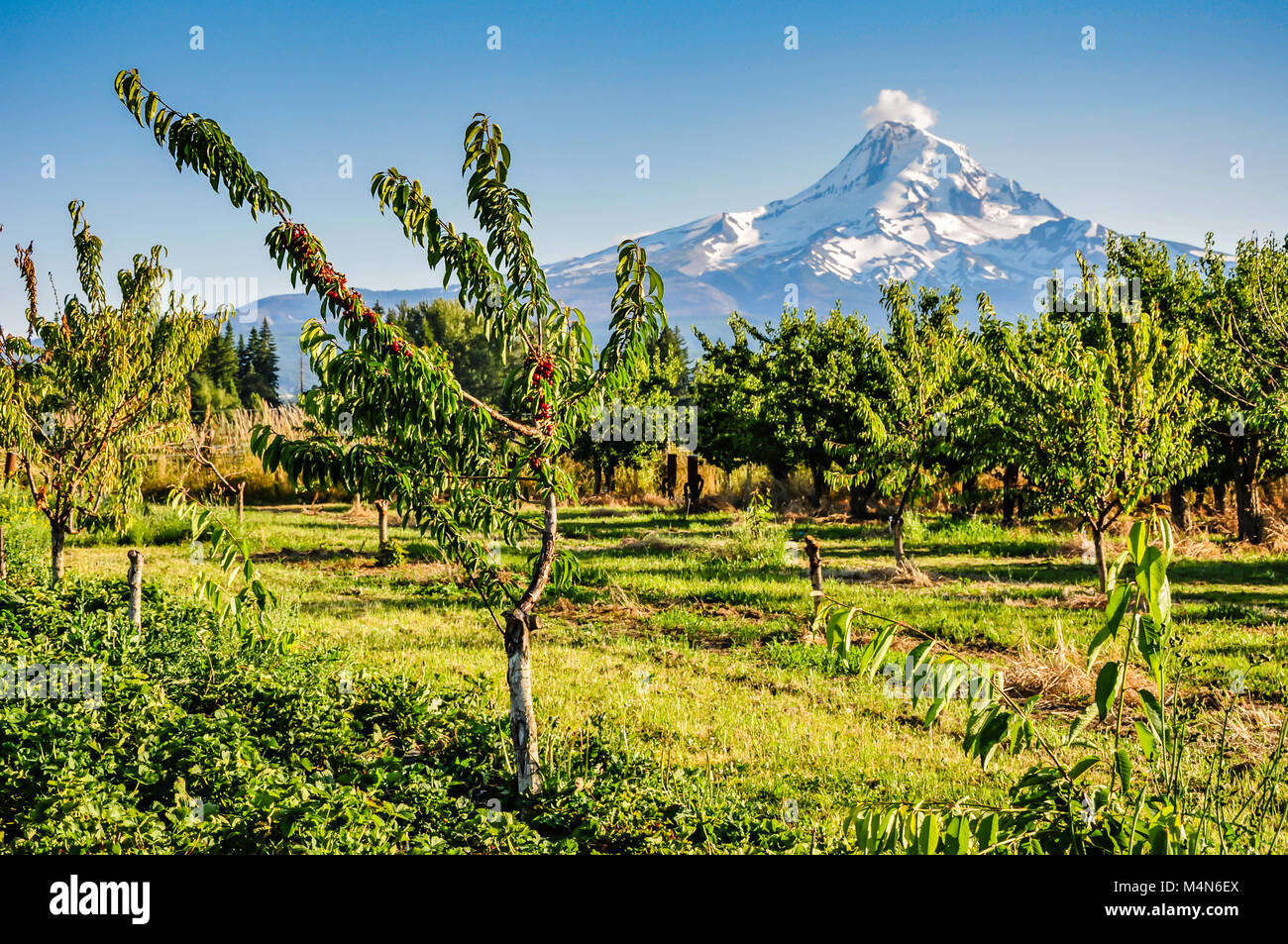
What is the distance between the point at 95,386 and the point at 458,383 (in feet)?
24.0

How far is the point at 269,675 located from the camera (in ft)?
22.9

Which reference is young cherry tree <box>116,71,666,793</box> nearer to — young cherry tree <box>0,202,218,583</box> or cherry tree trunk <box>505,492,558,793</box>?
cherry tree trunk <box>505,492,558,793</box>

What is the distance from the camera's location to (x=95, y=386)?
995cm

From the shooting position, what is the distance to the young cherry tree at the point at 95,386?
9.95 meters

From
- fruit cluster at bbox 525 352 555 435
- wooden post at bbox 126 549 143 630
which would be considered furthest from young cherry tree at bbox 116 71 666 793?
wooden post at bbox 126 549 143 630

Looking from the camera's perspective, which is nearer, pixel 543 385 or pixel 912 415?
pixel 543 385

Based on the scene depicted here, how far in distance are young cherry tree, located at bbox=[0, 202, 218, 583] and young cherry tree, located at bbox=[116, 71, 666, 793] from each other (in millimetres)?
6312

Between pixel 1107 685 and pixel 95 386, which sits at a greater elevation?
pixel 95 386

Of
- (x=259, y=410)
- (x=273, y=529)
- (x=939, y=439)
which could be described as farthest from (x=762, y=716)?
(x=259, y=410)

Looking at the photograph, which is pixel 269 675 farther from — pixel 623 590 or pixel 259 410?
pixel 259 410

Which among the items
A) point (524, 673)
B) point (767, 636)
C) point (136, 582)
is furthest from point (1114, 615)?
point (136, 582)

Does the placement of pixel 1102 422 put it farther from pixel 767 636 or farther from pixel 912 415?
pixel 767 636

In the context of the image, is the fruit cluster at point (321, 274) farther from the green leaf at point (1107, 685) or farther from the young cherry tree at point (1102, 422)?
the young cherry tree at point (1102, 422)
